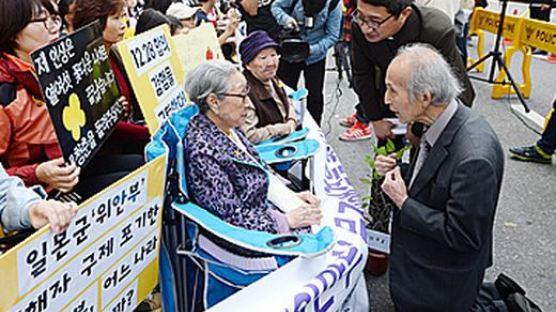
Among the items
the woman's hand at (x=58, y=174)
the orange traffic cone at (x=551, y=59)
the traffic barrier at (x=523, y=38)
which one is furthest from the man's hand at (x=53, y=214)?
the orange traffic cone at (x=551, y=59)

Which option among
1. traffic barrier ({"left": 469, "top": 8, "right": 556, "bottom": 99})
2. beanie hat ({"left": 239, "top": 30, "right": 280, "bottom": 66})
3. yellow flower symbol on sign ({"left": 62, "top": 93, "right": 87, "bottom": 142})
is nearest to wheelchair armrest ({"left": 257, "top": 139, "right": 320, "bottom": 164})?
beanie hat ({"left": 239, "top": 30, "right": 280, "bottom": 66})

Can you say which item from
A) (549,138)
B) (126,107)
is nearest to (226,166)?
(126,107)

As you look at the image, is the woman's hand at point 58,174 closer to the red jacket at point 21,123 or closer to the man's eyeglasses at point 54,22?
the red jacket at point 21,123

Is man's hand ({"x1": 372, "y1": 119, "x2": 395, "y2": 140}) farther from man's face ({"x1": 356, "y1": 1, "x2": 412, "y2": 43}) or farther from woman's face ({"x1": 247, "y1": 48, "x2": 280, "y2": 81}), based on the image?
woman's face ({"x1": 247, "y1": 48, "x2": 280, "y2": 81})

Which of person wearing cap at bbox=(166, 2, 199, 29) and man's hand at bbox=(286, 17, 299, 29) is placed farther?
man's hand at bbox=(286, 17, 299, 29)

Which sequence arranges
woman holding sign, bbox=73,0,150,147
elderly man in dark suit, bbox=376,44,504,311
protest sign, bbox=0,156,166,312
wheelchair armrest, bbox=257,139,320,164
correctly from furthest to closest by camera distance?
wheelchair armrest, bbox=257,139,320,164 → woman holding sign, bbox=73,0,150,147 → elderly man in dark suit, bbox=376,44,504,311 → protest sign, bbox=0,156,166,312

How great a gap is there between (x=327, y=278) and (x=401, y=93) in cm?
75

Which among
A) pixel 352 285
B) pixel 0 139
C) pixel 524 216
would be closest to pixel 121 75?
pixel 0 139

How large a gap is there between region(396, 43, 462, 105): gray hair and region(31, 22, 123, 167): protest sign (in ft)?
4.13

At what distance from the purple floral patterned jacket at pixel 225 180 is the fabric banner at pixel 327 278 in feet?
0.91

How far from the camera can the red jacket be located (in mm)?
A: 1962

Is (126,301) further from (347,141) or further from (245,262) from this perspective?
(347,141)

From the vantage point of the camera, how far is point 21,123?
200 cm

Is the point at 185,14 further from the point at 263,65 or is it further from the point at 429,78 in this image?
the point at 429,78
